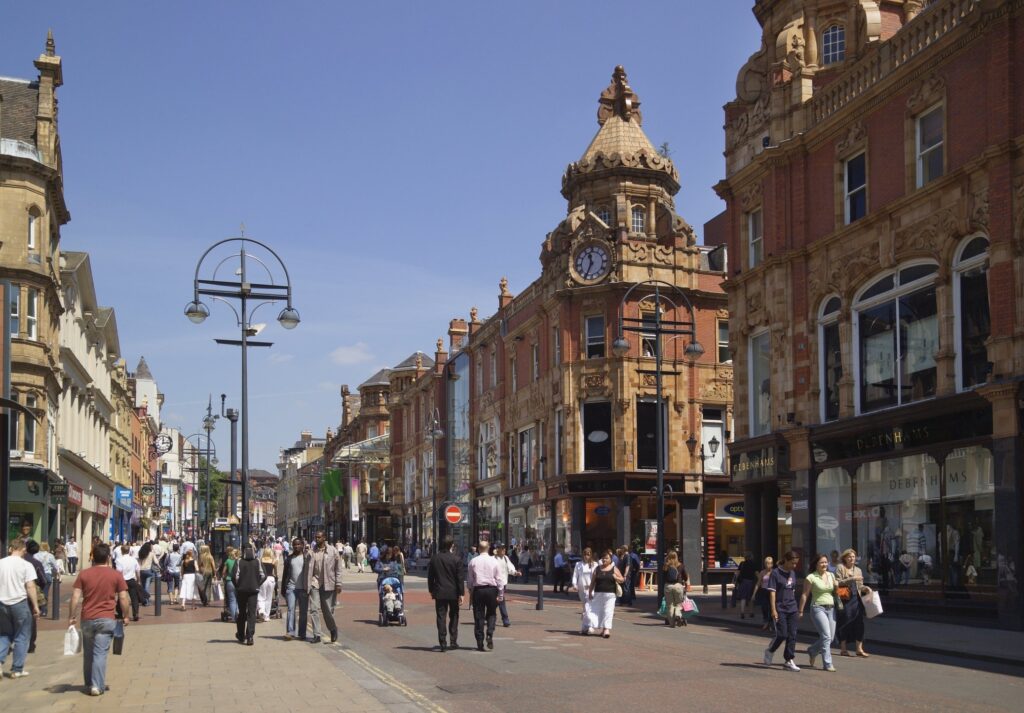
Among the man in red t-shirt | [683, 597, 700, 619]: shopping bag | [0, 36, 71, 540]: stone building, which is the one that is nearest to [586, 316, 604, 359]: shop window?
[0, 36, 71, 540]: stone building

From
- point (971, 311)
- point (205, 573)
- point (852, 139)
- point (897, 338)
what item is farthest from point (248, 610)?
point (852, 139)

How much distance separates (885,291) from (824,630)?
44.1 feet

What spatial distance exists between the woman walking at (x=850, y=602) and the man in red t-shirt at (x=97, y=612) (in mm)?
10411

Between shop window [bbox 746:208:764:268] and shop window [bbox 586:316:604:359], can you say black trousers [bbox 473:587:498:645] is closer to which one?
shop window [bbox 746:208:764:268]

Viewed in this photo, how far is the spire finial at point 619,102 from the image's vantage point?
177ft

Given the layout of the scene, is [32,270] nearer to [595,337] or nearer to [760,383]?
[595,337]

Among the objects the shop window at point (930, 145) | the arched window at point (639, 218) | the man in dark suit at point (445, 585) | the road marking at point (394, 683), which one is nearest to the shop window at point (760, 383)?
the shop window at point (930, 145)

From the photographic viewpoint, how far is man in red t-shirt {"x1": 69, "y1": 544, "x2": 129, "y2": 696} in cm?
1295

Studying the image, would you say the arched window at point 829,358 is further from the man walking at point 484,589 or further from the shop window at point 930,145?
the man walking at point 484,589

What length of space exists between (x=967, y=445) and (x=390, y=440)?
231ft

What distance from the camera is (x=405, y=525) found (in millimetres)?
85125

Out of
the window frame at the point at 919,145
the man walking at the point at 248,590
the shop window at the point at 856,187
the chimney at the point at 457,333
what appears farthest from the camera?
the chimney at the point at 457,333

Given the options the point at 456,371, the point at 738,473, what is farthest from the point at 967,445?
the point at 456,371

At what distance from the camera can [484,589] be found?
17750 millimetres
